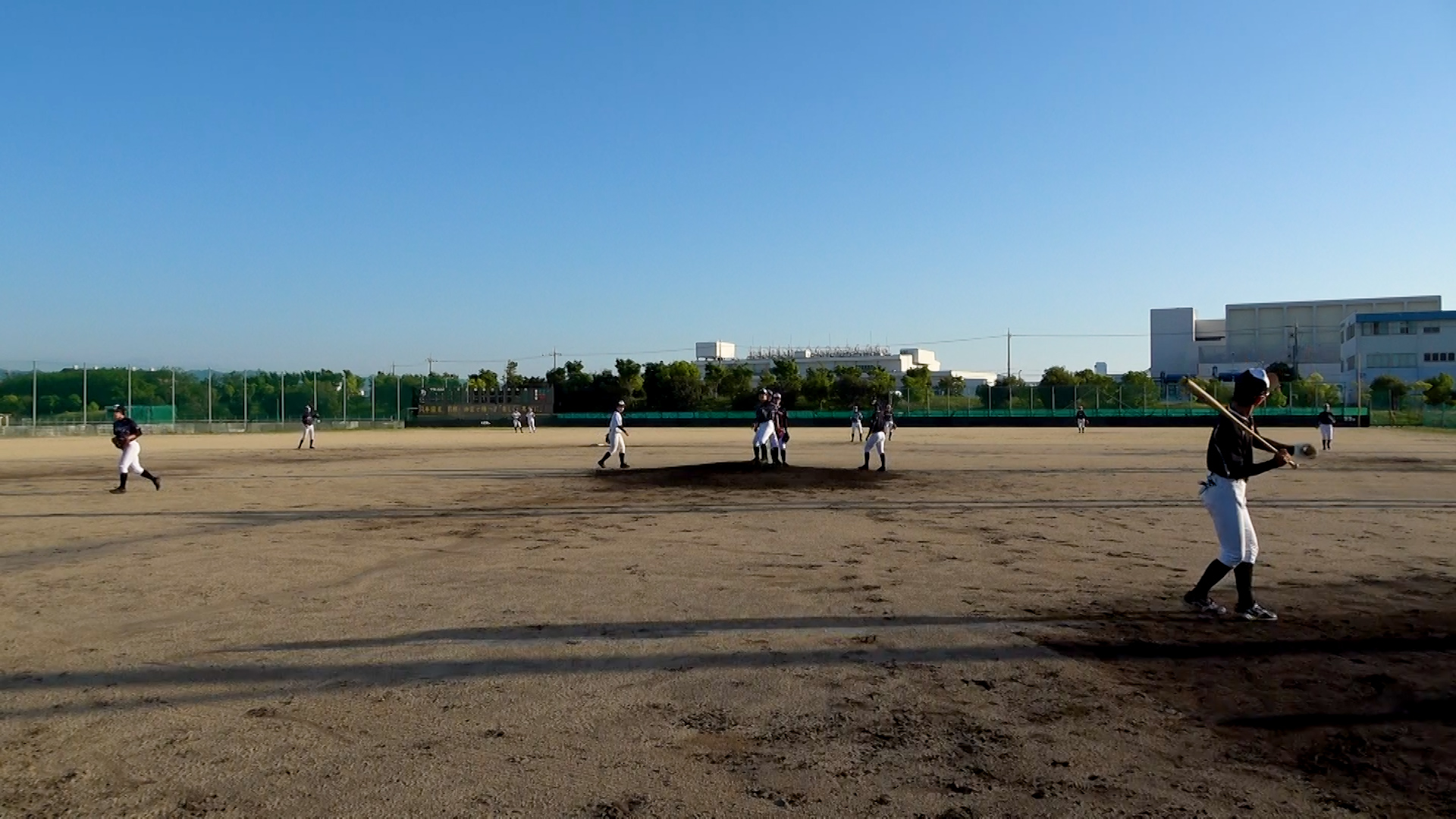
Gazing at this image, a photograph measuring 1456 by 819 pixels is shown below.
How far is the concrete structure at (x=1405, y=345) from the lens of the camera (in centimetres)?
8844

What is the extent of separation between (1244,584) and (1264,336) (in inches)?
4827

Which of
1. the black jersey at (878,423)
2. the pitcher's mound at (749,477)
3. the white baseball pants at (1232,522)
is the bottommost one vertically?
the pitcher's mound at (749,477)

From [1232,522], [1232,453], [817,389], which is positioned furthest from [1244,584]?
[817,389]

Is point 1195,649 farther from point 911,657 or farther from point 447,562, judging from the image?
point 447,562

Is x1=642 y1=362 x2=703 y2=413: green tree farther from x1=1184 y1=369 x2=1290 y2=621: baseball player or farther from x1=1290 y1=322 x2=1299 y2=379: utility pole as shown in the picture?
x1=1184 y1=369 x2=1290 y2=621: baseball player

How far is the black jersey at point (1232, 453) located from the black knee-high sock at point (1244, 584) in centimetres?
65

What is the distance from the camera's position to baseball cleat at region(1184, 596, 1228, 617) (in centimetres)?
697

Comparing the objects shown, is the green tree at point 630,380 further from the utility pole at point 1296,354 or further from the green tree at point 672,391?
the utility pole at point 1296,354

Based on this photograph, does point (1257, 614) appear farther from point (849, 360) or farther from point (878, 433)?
point (849, 360)

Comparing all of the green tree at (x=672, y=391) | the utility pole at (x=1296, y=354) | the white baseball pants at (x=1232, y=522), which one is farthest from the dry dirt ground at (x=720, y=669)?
the utility pole at (x=1296, y=354)

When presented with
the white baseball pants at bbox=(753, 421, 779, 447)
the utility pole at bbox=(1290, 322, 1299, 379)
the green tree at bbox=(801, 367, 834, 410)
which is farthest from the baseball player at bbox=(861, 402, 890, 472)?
the utility pole at bbox=(1290, 322, 1299, 379)

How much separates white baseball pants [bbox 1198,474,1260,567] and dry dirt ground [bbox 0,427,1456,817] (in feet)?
1.71

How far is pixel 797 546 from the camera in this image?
10.4 m

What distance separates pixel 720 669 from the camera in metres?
5.57
